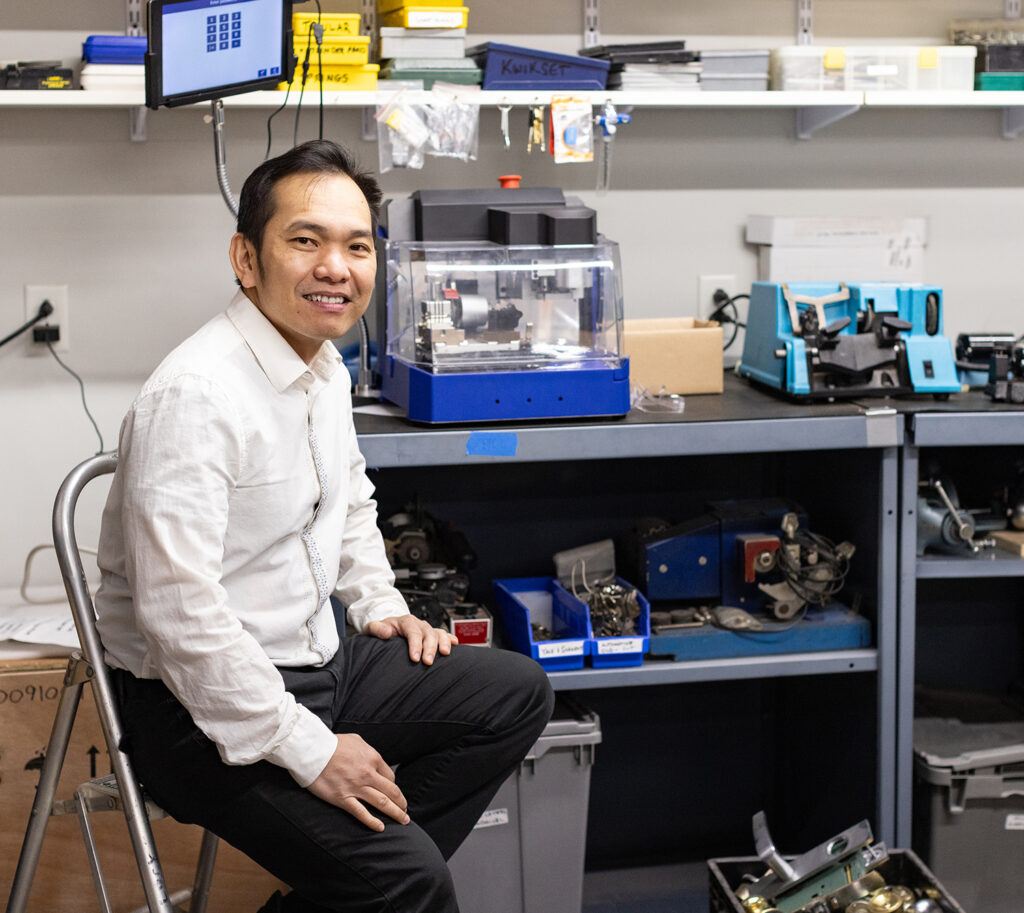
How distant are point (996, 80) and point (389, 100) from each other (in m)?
1.33

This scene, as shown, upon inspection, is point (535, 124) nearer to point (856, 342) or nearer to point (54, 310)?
point (856, 342)

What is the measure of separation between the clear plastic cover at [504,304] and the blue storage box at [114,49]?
63cm

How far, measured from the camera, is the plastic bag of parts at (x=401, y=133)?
2416mm

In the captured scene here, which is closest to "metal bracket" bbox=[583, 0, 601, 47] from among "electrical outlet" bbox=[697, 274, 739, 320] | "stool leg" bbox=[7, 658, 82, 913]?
"electrical outlet" bbox=[697, 274, 739, 320]

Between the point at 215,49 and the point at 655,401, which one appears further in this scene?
the point at 655,401

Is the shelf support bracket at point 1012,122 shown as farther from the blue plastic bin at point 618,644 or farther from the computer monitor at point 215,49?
the computer monitor at point 215,49

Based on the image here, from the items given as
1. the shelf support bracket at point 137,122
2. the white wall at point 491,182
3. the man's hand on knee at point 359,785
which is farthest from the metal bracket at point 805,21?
the man's hand on knee at point 359,785

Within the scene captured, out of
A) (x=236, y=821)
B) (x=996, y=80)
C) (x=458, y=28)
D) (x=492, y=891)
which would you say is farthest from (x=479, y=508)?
(x=996, y=80)

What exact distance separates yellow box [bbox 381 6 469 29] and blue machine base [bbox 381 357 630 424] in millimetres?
728

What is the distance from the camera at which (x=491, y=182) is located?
Result: 271 centimetres

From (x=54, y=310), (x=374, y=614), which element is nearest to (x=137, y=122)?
(x=54, y=310)

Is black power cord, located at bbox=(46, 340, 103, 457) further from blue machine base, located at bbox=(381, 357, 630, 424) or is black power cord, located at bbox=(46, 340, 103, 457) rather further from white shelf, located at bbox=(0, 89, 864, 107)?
blue machine base, located at bbox=(381, 357, 630, 424)

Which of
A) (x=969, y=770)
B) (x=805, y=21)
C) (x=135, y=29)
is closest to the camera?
(x=969, y=770)

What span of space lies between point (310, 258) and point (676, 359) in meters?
1.05
